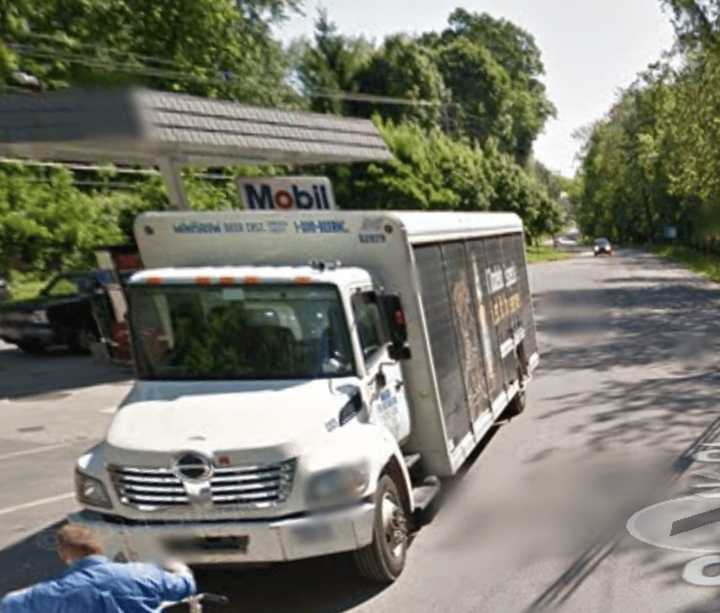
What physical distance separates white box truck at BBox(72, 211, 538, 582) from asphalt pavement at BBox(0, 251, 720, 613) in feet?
1.35

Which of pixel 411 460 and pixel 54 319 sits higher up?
pixel 54 319

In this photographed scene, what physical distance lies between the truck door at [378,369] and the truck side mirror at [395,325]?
0.15 ft

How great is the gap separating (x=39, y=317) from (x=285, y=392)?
41.8 ft

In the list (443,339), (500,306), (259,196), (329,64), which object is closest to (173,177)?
(259,196)

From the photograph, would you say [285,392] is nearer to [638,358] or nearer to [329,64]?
[638,358]

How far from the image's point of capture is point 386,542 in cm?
451

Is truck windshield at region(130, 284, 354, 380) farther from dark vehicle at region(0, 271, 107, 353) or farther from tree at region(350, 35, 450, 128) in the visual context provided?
tree at region(350, 35, 450, 128)

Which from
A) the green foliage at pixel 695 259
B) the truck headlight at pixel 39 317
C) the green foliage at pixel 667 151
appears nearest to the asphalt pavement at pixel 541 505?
the truck headlight at pixel 39 317

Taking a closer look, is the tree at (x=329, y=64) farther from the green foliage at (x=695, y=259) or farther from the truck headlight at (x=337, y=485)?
the truck headlight at (x=337, y=485)

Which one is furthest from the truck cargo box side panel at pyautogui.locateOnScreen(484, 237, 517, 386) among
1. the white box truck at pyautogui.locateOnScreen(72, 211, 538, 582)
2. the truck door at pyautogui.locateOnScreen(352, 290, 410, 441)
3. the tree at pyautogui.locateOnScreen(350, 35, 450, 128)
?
the tree at pyautogui.locateOnScreen(350, 35, 450, 128)

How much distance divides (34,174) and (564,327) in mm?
14187

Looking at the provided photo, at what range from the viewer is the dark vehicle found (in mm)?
15539

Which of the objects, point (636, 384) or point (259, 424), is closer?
point (259, 424)

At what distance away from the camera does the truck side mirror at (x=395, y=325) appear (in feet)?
16.5
